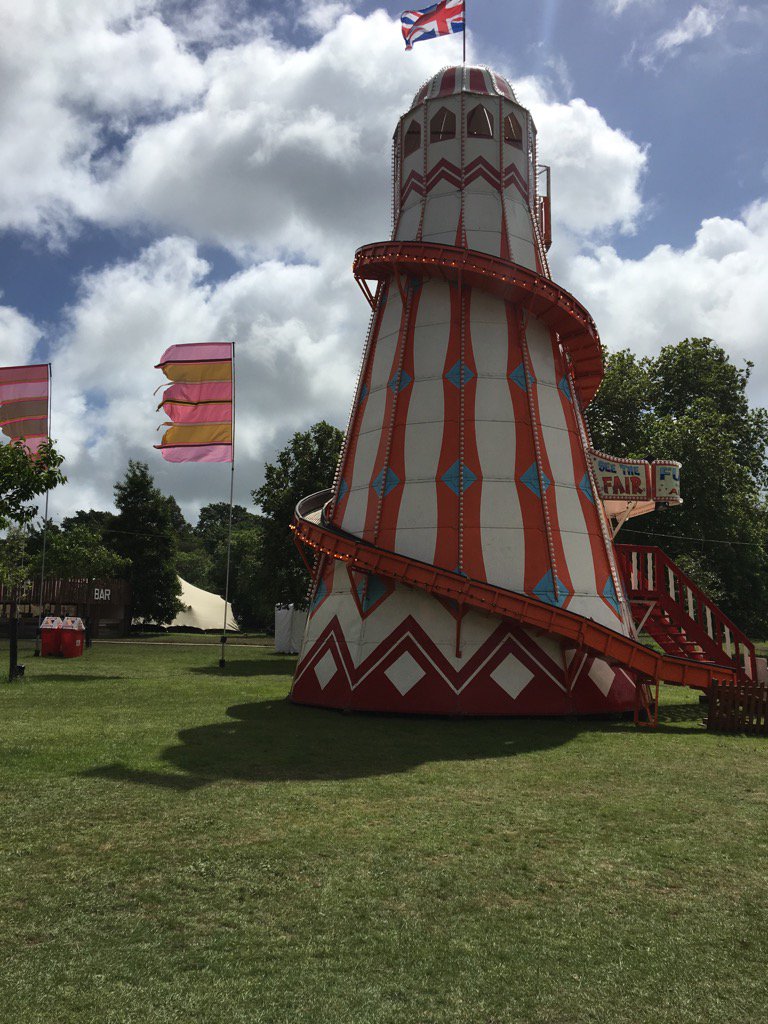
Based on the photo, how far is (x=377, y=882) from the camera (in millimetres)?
6273

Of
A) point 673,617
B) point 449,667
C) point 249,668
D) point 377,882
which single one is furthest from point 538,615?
point 249,668

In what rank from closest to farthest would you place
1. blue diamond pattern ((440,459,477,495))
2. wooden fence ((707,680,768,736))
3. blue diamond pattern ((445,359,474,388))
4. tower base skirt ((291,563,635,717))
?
wooden fence ((707,680,768,736))
tower base skirt ((291,563,635,717))
blue diamond pattern ((440,459,477,495))
blue diamond pattern ((445,359,474,388))

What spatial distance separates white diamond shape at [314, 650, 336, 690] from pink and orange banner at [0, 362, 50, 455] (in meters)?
15.2

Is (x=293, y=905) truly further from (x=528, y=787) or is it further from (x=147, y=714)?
(x=147, y=714)

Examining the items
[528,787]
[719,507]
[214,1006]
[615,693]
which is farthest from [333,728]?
[719,507]

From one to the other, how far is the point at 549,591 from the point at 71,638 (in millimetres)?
23015

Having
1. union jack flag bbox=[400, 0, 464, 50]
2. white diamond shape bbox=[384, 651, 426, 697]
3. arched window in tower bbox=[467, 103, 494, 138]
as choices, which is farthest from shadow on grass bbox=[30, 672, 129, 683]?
union jack flag bbox=[400, 0, 464, 50]

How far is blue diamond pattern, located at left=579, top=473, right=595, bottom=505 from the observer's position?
19.0 meters

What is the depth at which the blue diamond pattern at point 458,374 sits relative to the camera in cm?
1873

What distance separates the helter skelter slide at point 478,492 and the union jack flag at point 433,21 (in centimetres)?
221

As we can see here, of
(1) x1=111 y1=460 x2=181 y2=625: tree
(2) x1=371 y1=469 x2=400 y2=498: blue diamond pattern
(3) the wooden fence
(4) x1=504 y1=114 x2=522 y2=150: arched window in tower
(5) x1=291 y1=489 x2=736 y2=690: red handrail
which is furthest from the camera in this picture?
(1) x1=111 y1=460 x2=181 y2=625: tree

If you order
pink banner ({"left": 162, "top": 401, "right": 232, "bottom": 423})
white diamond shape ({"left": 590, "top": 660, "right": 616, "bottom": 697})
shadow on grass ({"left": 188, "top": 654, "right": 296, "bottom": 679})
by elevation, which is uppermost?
pink banner ({"left": 162, "top": 401, "right": 232, "bottom": 423})

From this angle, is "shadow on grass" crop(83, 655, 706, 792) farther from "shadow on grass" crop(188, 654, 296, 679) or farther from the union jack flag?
the union jack flag

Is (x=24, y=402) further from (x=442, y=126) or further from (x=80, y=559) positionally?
(x=80, y=559)
